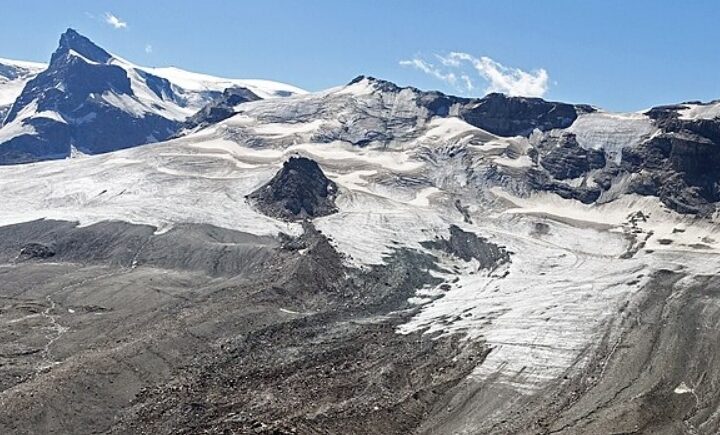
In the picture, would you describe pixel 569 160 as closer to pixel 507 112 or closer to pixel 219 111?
pixel 507 112

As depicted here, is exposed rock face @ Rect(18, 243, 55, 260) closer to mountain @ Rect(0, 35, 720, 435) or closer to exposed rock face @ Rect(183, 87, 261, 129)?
mountain @ Rect(0, 35, 720, 435)

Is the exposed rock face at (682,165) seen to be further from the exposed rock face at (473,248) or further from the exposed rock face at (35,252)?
the exposed rock face at (35,252)

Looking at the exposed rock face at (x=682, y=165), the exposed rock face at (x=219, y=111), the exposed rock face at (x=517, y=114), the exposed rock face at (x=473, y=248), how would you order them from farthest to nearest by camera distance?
the exposed rock face at (x=219, y=111) < the exposed rock face at (x=517, y=114) < the exposed rock face at (x=682, y=165) < the exposed rock face at (x=473, y=248)

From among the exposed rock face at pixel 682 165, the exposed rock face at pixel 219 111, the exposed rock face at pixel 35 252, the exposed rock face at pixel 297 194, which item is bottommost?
the exposed rock face at pixel 35 252

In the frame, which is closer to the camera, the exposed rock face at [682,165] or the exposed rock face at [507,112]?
→ the exposed rock face at [682,165]

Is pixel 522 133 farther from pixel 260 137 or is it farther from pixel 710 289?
pixel 710 289

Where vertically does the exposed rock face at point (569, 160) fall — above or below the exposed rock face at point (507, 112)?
below

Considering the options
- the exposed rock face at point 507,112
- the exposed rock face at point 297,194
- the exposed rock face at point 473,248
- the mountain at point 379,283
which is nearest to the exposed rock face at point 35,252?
the mountain at point 379,283
